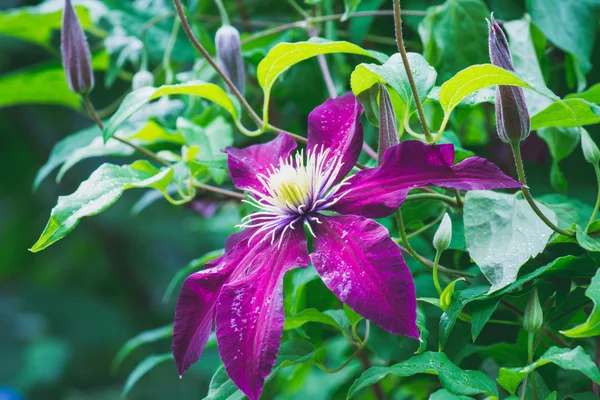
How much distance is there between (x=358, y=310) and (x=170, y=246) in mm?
1644

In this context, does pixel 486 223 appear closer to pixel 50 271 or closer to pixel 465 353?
pixel 465 353

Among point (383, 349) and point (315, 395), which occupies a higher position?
point (383, 349)

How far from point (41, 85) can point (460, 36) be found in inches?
23.8

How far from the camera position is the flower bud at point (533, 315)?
467mm

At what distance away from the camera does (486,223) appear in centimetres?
50

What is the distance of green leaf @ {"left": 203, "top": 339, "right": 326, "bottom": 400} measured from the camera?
50 cm

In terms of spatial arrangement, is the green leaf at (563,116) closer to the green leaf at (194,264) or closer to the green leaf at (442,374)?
the green leaf at (442,374)

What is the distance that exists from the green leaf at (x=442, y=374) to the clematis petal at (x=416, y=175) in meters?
0.10

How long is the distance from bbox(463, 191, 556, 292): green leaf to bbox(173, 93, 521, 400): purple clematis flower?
0.19 feet

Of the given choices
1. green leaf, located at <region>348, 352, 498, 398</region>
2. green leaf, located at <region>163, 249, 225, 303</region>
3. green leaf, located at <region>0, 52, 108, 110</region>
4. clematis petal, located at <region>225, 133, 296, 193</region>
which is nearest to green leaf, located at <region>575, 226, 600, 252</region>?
green leaf, located at <region>348, 352, 498, 398</region>

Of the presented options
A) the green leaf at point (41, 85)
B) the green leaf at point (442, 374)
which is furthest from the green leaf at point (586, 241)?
the green leaf at point (41, 85)

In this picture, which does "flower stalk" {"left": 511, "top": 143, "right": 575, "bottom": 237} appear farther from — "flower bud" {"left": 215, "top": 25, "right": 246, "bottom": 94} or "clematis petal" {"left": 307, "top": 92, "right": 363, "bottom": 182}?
"flower bud" {"left": 215, "top": 25, "right": 246, "bottom": 94}

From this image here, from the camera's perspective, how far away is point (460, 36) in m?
0.66

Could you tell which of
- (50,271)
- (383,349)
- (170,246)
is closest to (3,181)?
(50,271)
